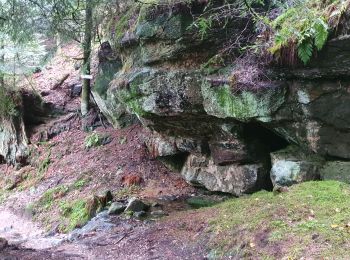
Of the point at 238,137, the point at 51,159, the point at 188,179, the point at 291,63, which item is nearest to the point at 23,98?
the point at 51,159

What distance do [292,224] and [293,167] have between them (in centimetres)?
268

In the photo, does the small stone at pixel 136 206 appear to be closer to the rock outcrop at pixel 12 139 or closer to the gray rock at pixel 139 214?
the gray rock at pixel 139 214

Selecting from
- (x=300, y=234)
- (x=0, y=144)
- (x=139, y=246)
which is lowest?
(x=139, y=246)

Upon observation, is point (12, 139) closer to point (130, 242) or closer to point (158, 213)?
point (158, 213)

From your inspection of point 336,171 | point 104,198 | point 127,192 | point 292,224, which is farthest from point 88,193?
point 292,224

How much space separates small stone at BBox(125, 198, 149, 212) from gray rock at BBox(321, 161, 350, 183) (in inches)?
160

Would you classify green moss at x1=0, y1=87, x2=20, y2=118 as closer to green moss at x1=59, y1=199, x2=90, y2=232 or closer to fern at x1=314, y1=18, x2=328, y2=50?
green moss at x1=59, y1=199, x2=90, y2=232

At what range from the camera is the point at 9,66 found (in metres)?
16.2

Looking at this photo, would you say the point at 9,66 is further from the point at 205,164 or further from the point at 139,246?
the point at 139,246

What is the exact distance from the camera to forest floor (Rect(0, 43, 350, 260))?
18.2 feet

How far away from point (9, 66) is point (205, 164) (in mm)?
10075

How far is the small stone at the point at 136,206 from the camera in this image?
30.0 ft

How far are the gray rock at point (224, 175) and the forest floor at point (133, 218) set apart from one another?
323mm

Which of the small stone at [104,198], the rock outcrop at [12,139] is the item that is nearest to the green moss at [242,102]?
the small stone at [104,198]
